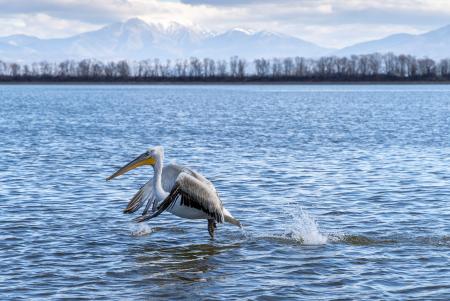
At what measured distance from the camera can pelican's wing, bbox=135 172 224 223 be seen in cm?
1065

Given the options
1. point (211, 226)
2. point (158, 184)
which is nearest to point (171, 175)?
point (158, 184)

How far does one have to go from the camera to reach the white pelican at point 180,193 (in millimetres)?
10711

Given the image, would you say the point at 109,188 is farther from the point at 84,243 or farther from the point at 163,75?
the point at 163,75

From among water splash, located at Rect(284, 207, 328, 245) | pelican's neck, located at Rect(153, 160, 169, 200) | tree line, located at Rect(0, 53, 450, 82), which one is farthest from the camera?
tree line, located at Rect(0, 53, 450, 82)

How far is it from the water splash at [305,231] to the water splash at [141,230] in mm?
2016

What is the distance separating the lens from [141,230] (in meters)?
12.2

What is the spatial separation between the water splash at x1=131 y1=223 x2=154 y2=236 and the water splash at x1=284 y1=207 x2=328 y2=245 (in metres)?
2.02

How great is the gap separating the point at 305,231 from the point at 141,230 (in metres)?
2.40

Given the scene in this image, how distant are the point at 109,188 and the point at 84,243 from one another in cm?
546

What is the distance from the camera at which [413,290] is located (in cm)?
886

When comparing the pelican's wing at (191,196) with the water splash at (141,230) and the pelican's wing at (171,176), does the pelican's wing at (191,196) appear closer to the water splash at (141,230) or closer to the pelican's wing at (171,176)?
the pelican's wing at (171,176)

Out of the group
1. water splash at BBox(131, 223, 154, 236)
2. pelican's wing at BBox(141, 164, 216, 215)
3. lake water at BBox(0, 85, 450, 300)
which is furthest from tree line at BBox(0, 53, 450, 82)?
pelican's wing at BBox(141, 164, 216, 215)

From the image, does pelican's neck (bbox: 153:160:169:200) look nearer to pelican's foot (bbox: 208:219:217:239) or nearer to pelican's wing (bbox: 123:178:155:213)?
pelican's wing (bbox: 123:178:155:213)

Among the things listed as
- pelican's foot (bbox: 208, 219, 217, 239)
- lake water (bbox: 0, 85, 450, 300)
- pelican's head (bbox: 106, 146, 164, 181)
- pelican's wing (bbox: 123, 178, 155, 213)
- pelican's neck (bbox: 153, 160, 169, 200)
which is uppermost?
pelican's head (bbox: 106, 146, 164, 181)
